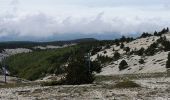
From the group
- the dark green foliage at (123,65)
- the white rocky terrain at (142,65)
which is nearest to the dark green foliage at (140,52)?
the white rocky terrain at (142,65)

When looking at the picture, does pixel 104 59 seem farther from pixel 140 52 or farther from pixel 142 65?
pixel 142 65

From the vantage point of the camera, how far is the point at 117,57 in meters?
105

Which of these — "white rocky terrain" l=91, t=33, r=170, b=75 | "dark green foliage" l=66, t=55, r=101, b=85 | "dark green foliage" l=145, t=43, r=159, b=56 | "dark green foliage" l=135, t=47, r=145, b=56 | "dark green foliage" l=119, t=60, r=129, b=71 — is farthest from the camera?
"dark green foliage" l=135, t=47, r=145, b=56

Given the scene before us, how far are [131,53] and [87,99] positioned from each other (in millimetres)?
74181

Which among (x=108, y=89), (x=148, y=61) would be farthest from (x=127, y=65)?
(x=108, y=89)

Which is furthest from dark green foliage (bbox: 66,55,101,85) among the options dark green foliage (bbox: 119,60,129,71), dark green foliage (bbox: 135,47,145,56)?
dark green foliage (bbox: 135,47,145,56)

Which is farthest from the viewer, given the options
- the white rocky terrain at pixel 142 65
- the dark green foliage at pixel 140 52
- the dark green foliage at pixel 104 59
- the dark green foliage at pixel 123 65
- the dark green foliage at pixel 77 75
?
the dark green foliage at pixel 104 59

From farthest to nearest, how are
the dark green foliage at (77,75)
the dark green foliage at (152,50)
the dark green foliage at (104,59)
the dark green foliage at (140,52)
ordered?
the dark green foliage at (104,59) < the dark green foliage at (140,52) < the dark green foliage at (152,50) < the dark green foliage at (77,75)

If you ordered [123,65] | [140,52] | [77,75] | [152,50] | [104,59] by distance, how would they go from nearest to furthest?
[77,75]
[123,65]
[152,50]
[140,52]
[104,59]

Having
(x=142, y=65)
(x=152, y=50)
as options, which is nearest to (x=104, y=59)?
(x=152, y=50)

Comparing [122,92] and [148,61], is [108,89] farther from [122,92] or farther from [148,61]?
[148,61]

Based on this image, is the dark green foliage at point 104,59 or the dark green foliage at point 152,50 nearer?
the dark green foliage at point 152,50

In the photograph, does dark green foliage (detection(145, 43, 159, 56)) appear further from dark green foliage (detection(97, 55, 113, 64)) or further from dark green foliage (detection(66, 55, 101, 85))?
dark green foliage (detection(66, 55, 101, 85))

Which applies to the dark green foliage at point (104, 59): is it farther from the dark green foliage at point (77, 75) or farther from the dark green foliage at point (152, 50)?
the dark green foliage at point (77, 75)
